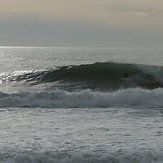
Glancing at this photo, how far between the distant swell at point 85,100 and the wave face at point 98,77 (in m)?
5.45

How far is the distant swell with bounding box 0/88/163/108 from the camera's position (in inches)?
681

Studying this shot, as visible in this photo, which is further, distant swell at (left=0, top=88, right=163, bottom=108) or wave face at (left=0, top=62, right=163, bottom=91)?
wave face at (left=0, top=62, right=163, bottom=91)

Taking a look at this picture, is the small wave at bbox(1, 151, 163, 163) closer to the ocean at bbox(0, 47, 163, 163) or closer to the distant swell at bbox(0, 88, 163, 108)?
the ocean at bbox(0, 47, 163, 163)

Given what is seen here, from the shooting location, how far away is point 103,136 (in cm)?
1065

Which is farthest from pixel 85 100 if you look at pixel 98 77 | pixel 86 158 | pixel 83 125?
pixel 98 77

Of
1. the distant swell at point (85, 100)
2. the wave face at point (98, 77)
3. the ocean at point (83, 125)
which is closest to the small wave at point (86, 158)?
the ocean at point (83, 125)

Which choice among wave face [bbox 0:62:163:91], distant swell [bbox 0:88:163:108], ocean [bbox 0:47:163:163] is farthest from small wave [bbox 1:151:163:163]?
wave face [bbox 0:62:163:91]

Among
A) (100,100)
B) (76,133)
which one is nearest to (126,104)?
(100,100)

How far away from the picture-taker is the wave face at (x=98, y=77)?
2517 centimetres

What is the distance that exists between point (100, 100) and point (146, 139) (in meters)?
7.68

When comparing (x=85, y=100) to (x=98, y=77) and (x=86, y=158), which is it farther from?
(x=98, y=77)

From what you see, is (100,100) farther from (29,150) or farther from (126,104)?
(29,150)

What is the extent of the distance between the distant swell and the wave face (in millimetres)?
→ 5454

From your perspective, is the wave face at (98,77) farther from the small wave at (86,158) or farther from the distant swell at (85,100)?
the small wave at (86,158)
